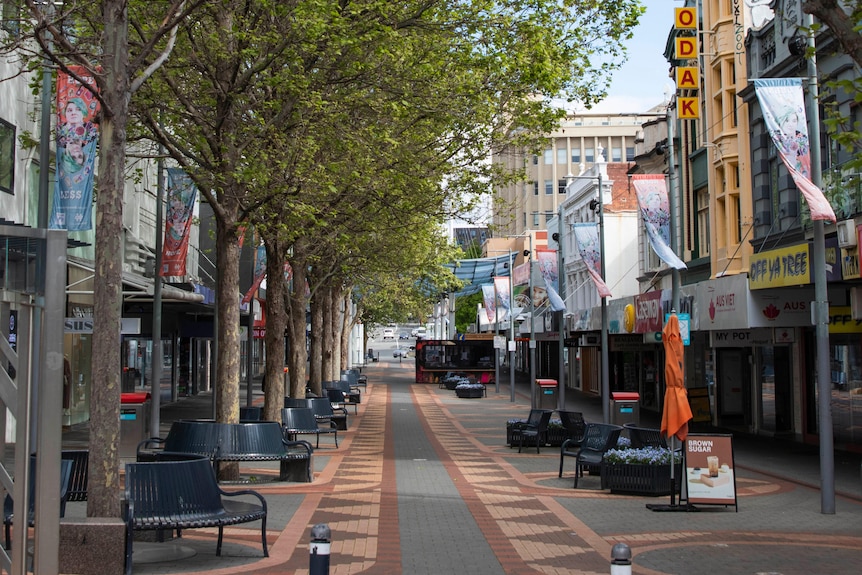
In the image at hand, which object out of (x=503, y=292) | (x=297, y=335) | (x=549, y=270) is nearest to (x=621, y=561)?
(x=297, y=335)

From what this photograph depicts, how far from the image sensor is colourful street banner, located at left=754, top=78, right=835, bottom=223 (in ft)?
46.8

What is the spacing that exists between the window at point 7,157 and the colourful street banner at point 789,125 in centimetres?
1484

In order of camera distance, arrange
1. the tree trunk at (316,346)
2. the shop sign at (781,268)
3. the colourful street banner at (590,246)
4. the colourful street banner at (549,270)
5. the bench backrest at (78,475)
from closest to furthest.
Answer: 1. the bench backrest at (78,475)
2. the shop sign at (781,268)
3. the colourful street banner at (590,246)
4. the colourful street banner at (549,270)
5. the tree trunk at (316,346)

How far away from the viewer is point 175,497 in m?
9.55

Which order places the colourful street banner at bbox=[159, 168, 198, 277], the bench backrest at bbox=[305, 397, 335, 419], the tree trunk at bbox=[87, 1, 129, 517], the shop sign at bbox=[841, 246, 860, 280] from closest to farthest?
the tree trunk at bbox=[87, 1, 129, 517] → the shop sign at bbox=[841, 246, 860, 280] → the colourful street banner at bbox=[159, 168, 198, 277] → the bench backrest at bbox=[305, 397, 335, 419]

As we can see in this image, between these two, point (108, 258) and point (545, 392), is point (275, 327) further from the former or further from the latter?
point (545, 392)

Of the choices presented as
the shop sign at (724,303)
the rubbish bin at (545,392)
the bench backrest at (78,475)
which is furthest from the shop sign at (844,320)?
the bench backrest at (78,475)

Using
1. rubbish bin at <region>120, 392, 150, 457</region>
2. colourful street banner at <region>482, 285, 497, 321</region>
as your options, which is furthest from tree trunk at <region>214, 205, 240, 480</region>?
colourful street banner at <region>482, 285, 497, 321</region>

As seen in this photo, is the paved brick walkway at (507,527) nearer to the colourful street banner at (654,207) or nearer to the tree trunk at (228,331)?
the tree trunk at (228,331)

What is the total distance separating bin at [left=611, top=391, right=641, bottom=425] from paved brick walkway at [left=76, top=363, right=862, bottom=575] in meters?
4.66

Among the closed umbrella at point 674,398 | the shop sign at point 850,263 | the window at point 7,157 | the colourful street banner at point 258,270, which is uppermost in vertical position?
the window at point 7,157

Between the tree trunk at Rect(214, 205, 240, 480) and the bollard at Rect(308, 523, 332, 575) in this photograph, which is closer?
the bollard at Rect(308, 523, 332, 575)

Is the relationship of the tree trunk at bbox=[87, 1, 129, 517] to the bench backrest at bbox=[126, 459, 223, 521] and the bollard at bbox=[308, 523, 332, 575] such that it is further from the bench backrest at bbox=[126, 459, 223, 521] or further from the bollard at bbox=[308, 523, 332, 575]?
the bollard at bbox=[308, 523, 332, 575]

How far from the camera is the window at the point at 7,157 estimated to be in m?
21.3
